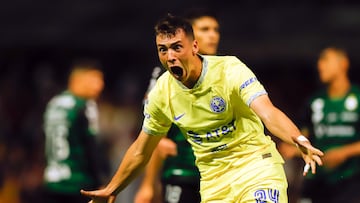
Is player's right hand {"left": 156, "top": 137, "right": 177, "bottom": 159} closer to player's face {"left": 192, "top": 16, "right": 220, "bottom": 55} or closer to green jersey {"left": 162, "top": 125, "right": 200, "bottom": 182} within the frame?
green jersey {"left": 162, "top": 125, "right": 200, "bottom": 182}

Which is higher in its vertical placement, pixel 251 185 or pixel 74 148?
pixel 251 185

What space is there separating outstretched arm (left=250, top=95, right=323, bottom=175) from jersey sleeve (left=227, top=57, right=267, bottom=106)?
48 mm

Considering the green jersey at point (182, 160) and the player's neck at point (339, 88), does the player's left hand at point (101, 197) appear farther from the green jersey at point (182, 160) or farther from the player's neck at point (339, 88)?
the player's neck at point (339, 88)

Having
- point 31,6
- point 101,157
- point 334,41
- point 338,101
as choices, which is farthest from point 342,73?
point 31,6

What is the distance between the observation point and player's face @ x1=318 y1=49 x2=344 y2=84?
1263 cm

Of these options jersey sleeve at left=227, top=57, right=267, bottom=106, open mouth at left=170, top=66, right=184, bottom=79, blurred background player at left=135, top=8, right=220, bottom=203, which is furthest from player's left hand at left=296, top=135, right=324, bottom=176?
blurred background player at left=135, top=8, right=220, bottom=203

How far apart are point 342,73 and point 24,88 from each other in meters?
7.42

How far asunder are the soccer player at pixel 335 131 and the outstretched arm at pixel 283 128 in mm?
3943

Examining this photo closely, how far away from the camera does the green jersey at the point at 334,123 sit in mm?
12352

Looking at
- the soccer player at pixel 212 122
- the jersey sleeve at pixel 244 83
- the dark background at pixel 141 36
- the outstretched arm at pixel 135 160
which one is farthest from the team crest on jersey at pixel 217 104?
the dark background at pixel 141 36

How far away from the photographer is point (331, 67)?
1265cm

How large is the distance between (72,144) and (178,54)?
15.4ft

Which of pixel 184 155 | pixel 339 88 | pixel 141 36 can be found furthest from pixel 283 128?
pixel 141 36

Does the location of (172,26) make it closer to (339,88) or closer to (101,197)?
(101,197)
